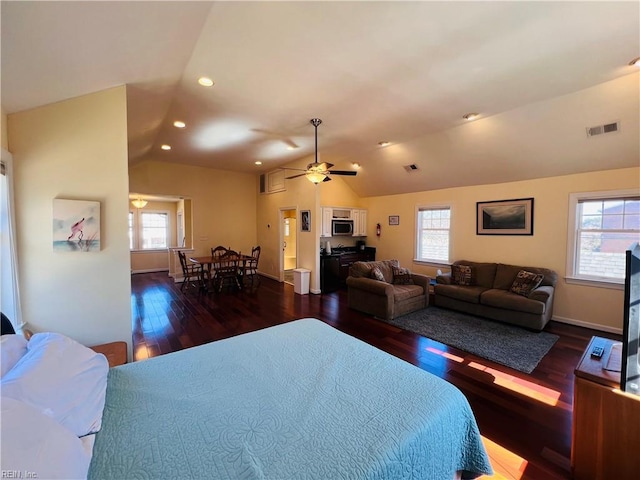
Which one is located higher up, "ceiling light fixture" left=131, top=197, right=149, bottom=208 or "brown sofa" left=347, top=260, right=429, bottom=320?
"ceiling light fixture" left=131, top=197, right=149, bottom=208

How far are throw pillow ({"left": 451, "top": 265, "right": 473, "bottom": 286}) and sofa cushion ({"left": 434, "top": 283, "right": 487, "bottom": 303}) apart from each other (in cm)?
15

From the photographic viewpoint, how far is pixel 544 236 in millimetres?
4539

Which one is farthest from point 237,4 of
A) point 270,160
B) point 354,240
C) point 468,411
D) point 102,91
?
point 354,240

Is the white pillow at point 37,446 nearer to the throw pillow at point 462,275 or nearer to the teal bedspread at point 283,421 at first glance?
the teal bedspread at point 283,421

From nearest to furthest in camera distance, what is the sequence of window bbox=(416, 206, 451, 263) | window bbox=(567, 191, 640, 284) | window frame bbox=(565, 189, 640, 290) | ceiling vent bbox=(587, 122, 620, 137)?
ceiling vent bbox=(587, 122, 620, 137) → window bbox=(567, 191, 640, 284) → window frame bbox=(565, 189, 640, 290) → window bbox=(416, 206, 451, 263)

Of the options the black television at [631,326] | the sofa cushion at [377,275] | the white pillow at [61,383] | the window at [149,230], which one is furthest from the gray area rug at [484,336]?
the window at [149,230]

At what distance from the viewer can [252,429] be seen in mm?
1179

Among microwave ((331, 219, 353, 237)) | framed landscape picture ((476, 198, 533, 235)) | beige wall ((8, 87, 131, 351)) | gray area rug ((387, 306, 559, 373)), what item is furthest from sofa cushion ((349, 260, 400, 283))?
beige wall ((8, 87, 131, 351))

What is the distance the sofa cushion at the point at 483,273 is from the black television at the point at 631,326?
3.69 metres

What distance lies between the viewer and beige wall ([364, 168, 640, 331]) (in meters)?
3.94

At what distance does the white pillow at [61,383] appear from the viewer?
1046 millimetres

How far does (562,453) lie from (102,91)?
482 cm

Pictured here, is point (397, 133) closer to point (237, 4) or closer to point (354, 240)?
point (237, 4)

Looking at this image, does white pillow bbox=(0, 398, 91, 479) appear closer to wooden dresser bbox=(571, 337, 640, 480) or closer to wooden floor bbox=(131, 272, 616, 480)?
wooden floor bbox=(131, 272, 616, 480)
